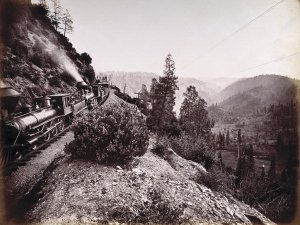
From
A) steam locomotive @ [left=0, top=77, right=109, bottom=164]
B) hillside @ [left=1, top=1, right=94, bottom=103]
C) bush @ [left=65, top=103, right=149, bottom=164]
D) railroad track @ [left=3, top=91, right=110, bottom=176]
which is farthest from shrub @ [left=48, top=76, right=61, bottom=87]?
bush @ [left=65, top=103, right=149, bottom=164]

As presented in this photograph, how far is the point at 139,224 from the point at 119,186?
1263 mm

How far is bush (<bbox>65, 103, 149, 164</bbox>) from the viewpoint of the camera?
7357 millimetres

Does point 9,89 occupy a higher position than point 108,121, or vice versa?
point 9,89

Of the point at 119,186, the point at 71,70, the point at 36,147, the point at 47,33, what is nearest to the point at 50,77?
the point at 71,70

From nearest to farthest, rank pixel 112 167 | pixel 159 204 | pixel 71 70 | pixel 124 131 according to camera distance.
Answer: pixel 159 204 < pixel 112 167 < pixel 124 131 < pixel 71 70

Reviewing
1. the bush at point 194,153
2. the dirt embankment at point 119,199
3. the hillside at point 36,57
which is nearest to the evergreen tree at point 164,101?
the bush at point 194,153

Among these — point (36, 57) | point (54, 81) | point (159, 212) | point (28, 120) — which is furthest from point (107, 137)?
point (36, 57)

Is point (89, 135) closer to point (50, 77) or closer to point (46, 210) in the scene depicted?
point (46, 210)

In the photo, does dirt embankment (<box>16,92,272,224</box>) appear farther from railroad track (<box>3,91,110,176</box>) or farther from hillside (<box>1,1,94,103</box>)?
hillside (<box>1,1,94,103</box>)

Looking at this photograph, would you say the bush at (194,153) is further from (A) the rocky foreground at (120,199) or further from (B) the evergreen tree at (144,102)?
(B) the evergreen tree at (144,102)

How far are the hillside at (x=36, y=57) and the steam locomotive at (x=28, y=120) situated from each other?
4.27 m

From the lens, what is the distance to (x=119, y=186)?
618 centimetres

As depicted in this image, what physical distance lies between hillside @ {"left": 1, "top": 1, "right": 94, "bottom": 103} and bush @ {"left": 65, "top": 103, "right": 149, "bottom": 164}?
906cm

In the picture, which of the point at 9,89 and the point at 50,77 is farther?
the point at 50,77
